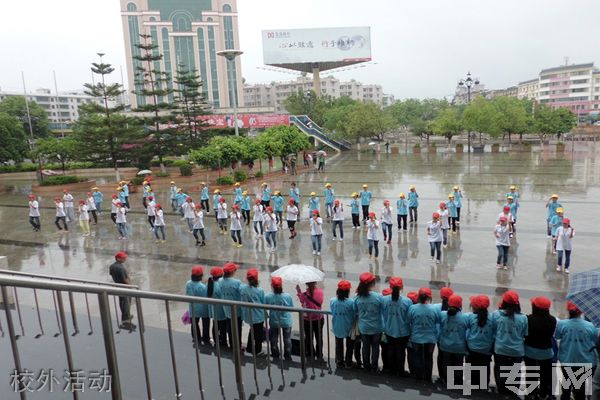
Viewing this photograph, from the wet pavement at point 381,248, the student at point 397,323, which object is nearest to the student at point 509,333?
the student at point 397,323

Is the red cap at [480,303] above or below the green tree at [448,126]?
below

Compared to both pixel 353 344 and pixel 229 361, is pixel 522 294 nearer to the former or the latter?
pixel 353 344

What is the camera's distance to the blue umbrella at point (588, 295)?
14.0ft

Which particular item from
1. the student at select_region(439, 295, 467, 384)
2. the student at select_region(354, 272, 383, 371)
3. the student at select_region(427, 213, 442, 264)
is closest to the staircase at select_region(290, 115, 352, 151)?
the student at select_region(427, 213, 442, 264)

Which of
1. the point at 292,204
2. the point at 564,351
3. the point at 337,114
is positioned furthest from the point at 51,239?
the point at 337,114

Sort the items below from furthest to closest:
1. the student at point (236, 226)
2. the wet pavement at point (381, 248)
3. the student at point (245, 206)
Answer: the student at point (245, 206)
the student at point (236, 226)
the wet pavement at point (381, 248)

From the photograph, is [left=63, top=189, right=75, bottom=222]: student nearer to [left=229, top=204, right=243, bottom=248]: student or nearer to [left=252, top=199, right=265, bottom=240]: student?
[left=229, top=204, right=243, bottom=248]: student

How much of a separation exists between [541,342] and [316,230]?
7176 mm

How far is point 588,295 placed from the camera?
4395mm

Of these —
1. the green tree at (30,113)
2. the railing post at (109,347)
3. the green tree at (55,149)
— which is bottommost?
the railing post at (109,347)

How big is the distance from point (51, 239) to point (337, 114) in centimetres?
3502

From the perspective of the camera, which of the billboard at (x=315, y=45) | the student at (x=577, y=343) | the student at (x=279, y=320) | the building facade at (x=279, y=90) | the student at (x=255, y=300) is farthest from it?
the building facade at (x=279, y=90)

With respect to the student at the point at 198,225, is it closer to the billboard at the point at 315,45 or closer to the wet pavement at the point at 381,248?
the wet pavement at the point at 381,248

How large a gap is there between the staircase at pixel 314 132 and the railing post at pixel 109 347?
4378cm
